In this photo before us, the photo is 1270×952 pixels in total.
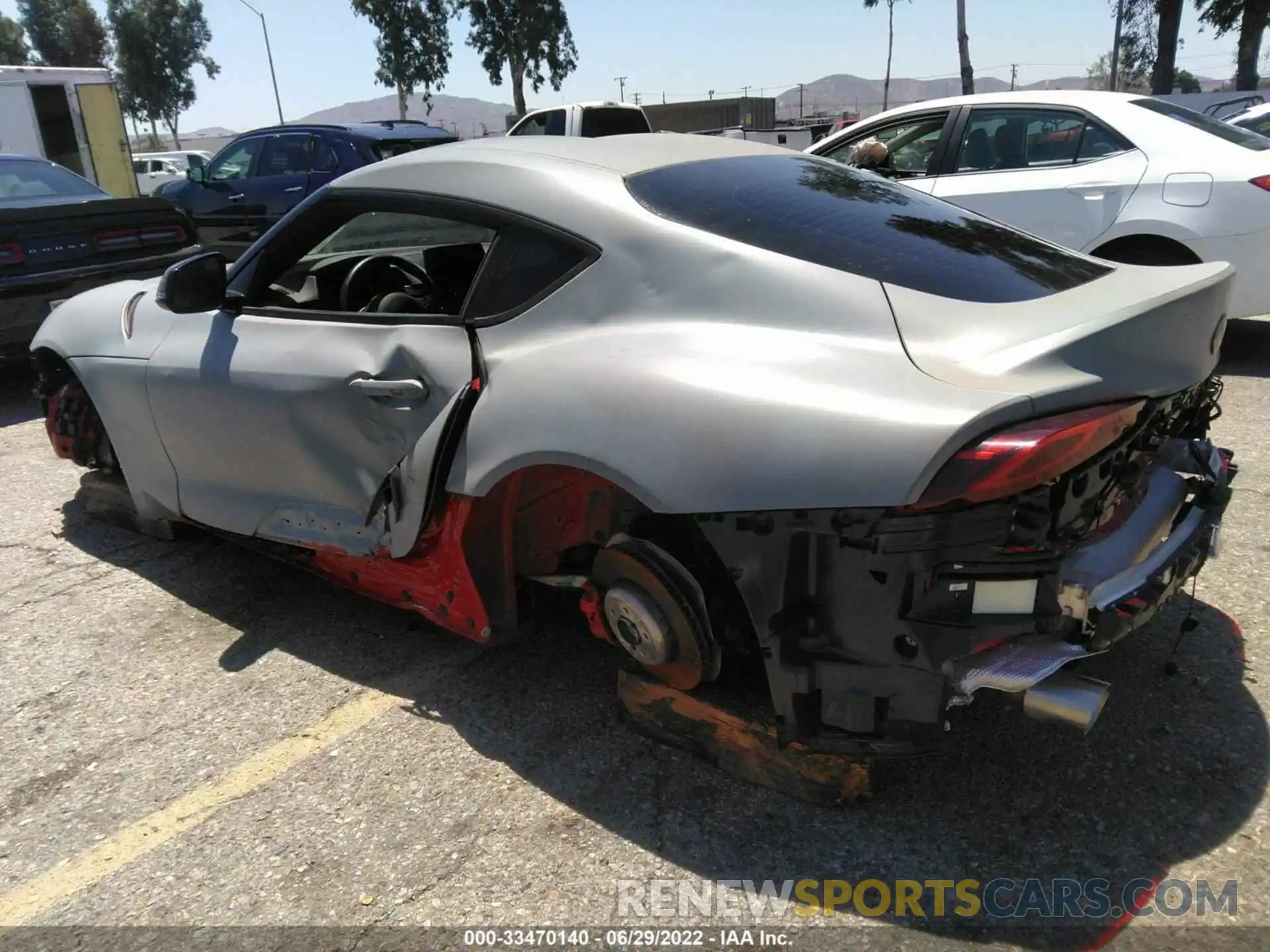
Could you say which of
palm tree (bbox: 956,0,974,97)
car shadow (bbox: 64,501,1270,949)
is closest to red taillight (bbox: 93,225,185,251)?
car shadow (bbox: 64,501,1270,949)

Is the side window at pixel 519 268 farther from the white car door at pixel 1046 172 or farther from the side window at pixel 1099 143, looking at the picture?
the side window at pixel 1099 143

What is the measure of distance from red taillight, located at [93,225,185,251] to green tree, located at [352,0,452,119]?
109 ft

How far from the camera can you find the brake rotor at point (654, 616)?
7.44 feet

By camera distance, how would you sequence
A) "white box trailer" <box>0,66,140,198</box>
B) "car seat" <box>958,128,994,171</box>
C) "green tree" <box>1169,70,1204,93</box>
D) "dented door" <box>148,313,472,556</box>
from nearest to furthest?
"dented door" <box>148,313,472,556</box>, "car seat" <box>958,128,994,171</box>, "white box trailer" <box>0,66,140,198</box>, "green tree" <box>1169,70,1204,93</box>

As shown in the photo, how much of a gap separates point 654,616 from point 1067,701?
37.0 inches

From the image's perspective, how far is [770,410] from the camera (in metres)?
1.96

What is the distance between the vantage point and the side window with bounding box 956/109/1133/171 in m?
5.80

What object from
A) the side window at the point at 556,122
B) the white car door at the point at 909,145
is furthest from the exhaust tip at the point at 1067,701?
the side window at the point at 556,122

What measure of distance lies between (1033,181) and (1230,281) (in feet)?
12.7

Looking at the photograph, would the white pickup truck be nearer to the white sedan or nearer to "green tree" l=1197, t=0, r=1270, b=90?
the white sedan

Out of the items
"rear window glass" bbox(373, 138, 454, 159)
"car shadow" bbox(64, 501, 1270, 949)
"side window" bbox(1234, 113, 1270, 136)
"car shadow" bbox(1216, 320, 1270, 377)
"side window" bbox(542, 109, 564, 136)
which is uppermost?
"side window" bbox(542, 109, 564, 136)

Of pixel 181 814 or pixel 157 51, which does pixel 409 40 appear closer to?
pixel 157 51

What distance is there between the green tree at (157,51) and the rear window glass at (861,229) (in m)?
56.2

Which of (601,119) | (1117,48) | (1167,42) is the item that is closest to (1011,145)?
(601,119)
